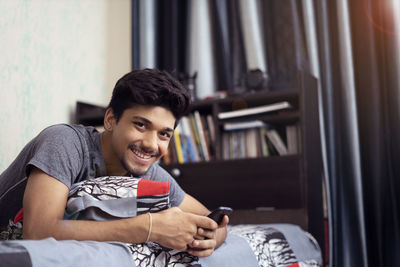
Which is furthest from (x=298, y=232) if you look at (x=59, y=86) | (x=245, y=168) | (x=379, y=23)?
(x=59, y=86)

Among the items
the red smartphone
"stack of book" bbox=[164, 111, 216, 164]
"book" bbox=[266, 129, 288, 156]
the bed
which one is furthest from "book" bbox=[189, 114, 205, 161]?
the red smartphone

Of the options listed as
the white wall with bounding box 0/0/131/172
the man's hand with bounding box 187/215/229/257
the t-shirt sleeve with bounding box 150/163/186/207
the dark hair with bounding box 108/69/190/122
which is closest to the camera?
the man's hand with bounding box 187/215/229/257

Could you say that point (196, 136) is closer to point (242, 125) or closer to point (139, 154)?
point (242, 125)

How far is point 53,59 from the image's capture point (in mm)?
2070

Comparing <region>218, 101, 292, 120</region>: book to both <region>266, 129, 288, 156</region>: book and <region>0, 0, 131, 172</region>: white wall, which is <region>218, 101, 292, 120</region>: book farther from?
<region>0, 0, 131, 172</region>: white wall

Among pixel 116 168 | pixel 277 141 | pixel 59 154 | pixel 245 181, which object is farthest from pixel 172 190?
pixel 277 141

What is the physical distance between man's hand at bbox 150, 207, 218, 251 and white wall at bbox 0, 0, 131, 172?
1.00 metres

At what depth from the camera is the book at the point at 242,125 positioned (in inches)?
80.4

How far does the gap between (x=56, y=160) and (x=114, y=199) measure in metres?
0.16

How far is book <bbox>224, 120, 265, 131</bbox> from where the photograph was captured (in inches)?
80.4

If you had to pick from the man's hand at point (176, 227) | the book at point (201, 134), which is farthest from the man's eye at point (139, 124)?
the book at point (201, 134)

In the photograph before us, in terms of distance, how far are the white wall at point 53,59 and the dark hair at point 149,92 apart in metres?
0.78

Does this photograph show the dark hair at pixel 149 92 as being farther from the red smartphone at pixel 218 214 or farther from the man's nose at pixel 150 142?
the red smartphone at pixel 218 214

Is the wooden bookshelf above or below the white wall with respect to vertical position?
below
